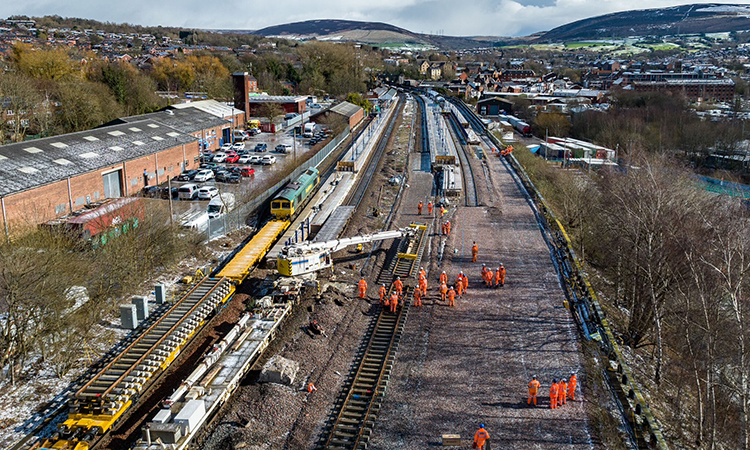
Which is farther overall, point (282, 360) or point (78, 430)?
point (282, 360)

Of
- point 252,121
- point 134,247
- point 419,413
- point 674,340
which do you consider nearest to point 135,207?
point 134,247

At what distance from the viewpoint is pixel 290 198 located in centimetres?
2702

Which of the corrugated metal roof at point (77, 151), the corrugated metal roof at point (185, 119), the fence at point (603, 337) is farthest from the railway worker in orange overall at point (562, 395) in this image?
the corrugated metal roof at point (185, 119)

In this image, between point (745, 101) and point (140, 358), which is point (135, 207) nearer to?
point (140, 358)

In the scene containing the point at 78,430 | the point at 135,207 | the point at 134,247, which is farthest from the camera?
the point at 135,207

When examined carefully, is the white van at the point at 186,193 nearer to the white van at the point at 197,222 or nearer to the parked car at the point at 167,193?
the parked car at the point at 167,193

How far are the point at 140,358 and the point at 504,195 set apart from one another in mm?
24339

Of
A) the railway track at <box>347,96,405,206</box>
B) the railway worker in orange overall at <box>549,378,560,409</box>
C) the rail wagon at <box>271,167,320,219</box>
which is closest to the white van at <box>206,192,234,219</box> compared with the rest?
the rail wagon at <box>271,167,320,219</box>

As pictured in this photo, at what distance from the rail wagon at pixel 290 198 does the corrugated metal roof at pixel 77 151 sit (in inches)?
357

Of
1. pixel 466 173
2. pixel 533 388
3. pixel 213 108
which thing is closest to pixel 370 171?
pixel 466 173

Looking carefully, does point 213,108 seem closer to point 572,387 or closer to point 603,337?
point 603,337

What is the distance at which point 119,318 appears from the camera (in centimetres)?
1769

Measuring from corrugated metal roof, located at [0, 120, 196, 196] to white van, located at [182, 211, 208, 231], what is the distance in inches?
236

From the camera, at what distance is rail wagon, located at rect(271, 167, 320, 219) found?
88.1ft
